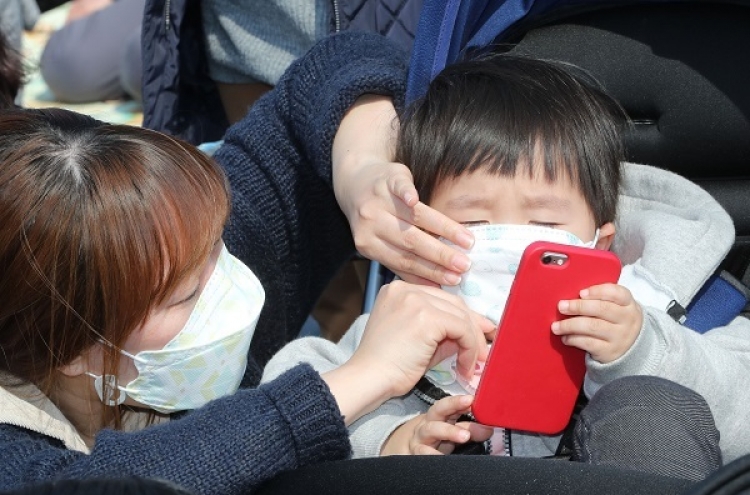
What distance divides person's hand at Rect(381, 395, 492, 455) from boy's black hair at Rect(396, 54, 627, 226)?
0.35m

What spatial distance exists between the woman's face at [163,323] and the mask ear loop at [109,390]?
1 cm

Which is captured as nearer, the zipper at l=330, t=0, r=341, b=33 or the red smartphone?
the red smartphone

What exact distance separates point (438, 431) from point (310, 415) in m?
0.24

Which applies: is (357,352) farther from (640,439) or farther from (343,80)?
(343,80)

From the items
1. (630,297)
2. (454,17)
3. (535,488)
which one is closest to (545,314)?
(630,297)

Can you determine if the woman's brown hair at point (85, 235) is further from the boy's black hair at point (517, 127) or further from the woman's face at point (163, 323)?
the boy's black hair at point (517, 127)

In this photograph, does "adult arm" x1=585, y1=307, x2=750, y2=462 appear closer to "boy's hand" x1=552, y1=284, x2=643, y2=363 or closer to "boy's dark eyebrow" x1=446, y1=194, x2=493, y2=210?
"boy's hand" x1=552, y1=284, x2=643, y2=363

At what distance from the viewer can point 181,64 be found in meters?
2.28

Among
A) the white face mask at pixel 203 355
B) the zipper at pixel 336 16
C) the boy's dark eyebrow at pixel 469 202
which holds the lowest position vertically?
the white face mask at pixel 203 355

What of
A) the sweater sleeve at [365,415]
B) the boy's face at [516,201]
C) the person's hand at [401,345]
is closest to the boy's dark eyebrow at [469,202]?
the boy's face at [516,201]

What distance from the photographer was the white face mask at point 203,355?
1.42 metres

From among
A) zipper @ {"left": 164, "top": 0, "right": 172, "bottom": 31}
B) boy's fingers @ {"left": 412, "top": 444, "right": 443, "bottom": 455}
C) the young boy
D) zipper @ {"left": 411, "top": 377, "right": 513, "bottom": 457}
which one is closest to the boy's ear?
the young boy

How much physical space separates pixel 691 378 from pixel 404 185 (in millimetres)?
487

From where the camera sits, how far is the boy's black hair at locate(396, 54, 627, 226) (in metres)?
1.53
